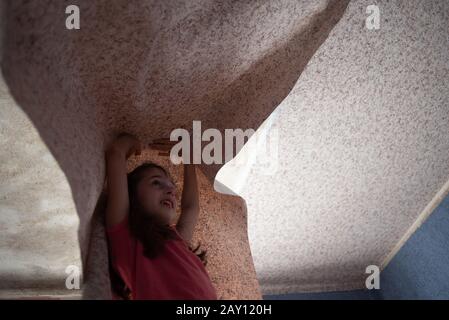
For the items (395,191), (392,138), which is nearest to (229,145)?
(392,138)

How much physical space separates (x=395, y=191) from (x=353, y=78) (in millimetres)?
869

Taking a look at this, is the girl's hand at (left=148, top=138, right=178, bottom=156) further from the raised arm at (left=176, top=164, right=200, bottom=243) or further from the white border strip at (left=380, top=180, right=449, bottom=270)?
the white border strip at (left=380, top=180, right=449, bottom=270)

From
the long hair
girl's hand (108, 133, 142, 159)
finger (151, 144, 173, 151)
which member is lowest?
the long hair

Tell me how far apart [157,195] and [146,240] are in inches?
5.1

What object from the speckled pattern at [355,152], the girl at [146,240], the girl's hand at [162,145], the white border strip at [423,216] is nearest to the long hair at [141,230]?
the girl at [146,240]

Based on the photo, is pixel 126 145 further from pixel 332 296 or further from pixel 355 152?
pixel 332 296

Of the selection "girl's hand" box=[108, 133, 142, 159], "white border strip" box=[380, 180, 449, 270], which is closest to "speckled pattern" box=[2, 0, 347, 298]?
"girl's hand" box=[108, 133, 142, 159]

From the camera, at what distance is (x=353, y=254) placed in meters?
2.56

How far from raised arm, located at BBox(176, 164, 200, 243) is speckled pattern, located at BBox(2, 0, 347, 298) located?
5 centimetres

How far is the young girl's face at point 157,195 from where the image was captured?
102 centimetres

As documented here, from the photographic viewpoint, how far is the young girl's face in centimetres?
102

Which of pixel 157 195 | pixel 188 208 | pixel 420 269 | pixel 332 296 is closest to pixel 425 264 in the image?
pixel 420 269

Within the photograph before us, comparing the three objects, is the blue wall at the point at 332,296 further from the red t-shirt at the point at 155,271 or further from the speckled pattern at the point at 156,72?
the red t-shirt at the point at 155,271

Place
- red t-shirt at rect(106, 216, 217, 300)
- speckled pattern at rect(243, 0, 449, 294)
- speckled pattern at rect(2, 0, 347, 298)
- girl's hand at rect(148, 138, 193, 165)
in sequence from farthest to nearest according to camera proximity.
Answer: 1. speckled pattern at rect(243, 0, 449, 294)
2. girl's hand at rect(148, 138, 193, 165)
3. red t-shirt at rect(106, 216, 217, 300)
4. speckled pattern at rect(2, 0, 347, 298)
